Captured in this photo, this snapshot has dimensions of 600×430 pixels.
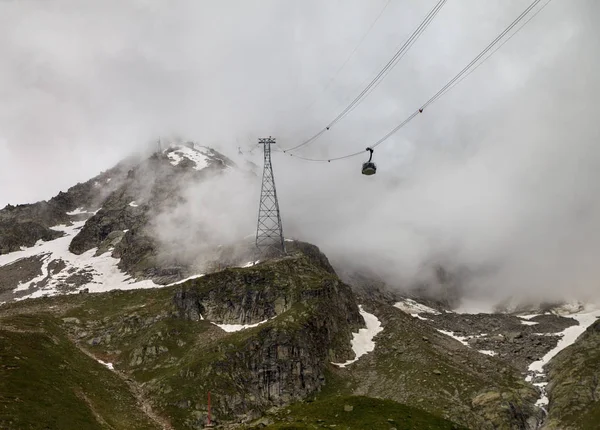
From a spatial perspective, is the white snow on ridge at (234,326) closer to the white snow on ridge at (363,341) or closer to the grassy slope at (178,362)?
the grassy slope at (178,362)

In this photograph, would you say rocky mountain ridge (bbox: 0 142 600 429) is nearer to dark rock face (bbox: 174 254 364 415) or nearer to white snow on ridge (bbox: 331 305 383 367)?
dark rock face (bbox: 174 254 364 415)

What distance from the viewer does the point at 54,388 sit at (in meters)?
103

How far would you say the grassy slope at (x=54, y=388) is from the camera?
8781 cm

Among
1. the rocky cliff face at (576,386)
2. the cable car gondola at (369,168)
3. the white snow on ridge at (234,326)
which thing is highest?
the cable car gondola at (369,168)

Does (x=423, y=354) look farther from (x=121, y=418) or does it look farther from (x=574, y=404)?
(x=121, y=418)

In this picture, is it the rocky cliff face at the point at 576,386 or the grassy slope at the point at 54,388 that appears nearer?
the grassy slope at the point at 54,388

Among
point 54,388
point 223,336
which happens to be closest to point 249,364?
point 223,336

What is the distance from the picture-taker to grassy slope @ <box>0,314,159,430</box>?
288ft

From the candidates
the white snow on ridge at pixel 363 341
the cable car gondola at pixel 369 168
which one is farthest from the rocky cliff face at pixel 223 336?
the cable car gondola at pixel 369 168

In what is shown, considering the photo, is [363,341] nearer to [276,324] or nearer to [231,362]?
[276,324]

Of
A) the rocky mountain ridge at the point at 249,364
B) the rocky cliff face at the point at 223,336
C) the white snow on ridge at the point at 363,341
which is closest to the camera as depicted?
the rocky mountain ridge at the point at 249,364

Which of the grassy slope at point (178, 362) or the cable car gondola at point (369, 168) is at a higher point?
the cable car gondola at point (369, 168)

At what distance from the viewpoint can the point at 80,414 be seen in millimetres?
95625

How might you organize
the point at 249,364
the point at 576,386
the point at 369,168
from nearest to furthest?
the point at 369,168
the point at 249,364
the point at 576,386
